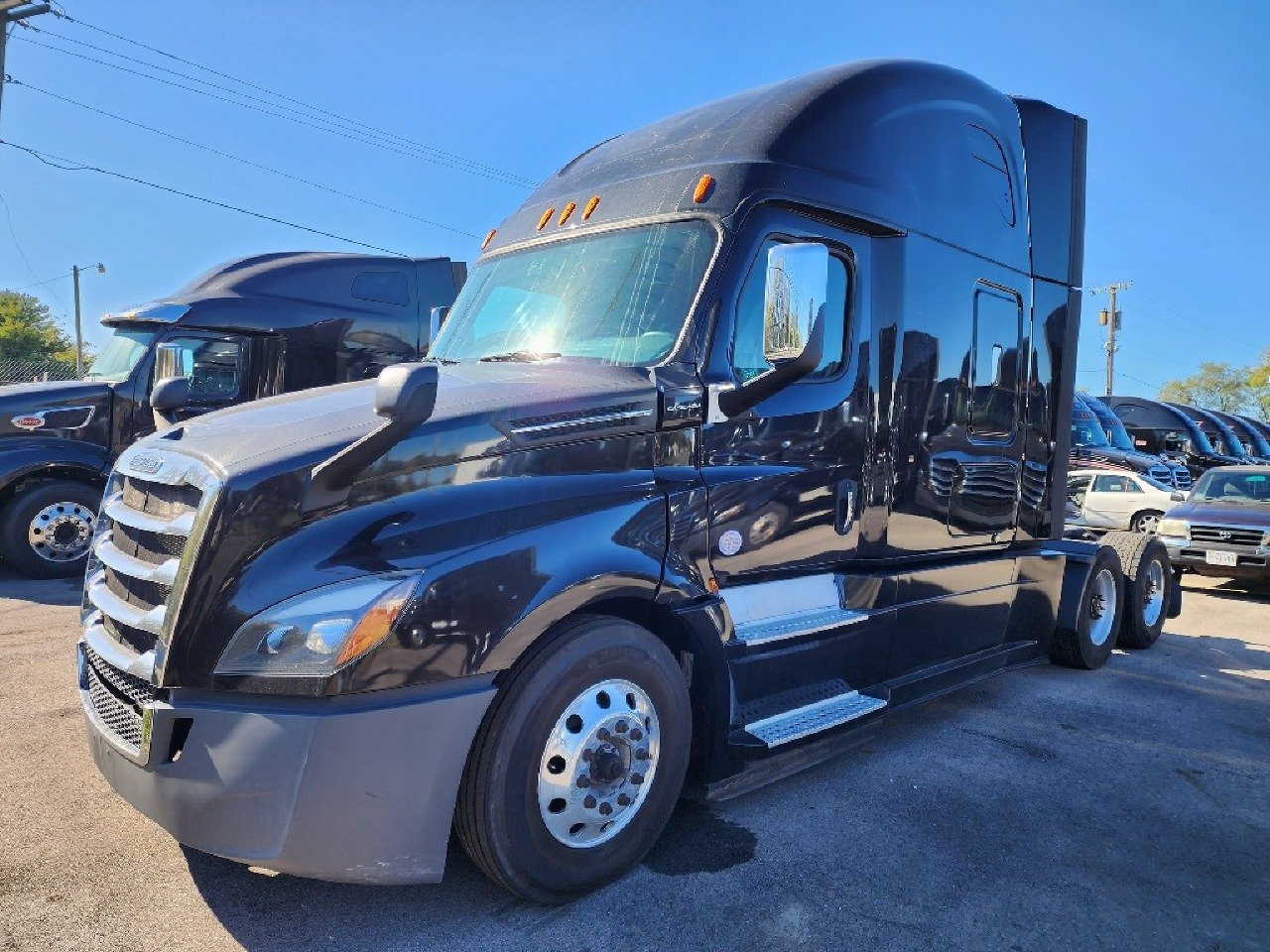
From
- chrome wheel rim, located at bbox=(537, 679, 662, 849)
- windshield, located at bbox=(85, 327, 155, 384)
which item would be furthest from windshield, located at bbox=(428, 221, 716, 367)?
windshield, located at bbox=(85, 327, 155, 384)

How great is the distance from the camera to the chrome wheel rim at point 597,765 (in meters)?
2.99

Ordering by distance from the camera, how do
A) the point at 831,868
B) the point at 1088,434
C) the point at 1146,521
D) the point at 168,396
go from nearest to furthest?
1. the point at 831,868
2. the point at 168,396
3. the point at 1146,521
4. the point at 1088,434

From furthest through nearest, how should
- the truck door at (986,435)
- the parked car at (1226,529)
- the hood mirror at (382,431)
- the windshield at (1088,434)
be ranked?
the windshield at (1088,434)
the parked car at (1226,529)
the truck door at (986,435)
the hood mirror at (382,431)

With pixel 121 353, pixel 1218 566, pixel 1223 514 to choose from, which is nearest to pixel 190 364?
pixel 121 353

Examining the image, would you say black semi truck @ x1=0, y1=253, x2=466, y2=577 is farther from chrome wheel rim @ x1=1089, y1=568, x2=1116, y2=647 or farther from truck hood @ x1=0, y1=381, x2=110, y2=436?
chrome wheel rim @ x1=1089, y1=568, x2=1116, y2=647

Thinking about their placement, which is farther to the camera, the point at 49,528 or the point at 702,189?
the point at 49,528

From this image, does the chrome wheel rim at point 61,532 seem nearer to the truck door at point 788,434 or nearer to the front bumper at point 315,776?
the front bumper at point 315,776

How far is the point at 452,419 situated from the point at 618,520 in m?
0.67

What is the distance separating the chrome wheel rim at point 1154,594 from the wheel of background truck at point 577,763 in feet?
19.4

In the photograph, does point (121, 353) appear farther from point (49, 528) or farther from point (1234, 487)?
point (1234, 487)

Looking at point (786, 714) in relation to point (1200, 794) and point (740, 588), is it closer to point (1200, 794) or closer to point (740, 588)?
point (740, 588)

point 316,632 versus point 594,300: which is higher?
point 594,300

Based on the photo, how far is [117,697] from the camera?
2.89 m

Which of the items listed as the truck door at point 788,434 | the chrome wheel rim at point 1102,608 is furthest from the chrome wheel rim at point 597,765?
the chrome wheel rim at point 1102,608
